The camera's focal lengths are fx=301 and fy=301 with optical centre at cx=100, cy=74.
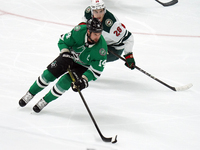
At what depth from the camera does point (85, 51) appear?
101 inches

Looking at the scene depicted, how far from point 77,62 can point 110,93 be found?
2.10ft

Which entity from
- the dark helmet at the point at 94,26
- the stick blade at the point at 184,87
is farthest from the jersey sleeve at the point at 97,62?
the stick blade at the point at 184,87

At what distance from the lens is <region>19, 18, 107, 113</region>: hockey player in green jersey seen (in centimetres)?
241

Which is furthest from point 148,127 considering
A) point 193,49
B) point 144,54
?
point 193,49

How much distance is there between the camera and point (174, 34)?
5.26 meters

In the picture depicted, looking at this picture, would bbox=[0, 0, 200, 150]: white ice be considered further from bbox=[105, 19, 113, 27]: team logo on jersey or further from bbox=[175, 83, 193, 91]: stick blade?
bbox=[105, 19, 113, 27]: team logo on jersey

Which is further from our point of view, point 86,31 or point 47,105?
point 47,105

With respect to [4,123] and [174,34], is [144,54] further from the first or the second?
[4,123]

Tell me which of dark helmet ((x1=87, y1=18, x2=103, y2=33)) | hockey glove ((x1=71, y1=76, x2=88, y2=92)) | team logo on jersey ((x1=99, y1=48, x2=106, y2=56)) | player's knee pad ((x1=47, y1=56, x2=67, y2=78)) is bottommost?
hockey glove ((x1=71, y1=76, x2=88, y2=92))

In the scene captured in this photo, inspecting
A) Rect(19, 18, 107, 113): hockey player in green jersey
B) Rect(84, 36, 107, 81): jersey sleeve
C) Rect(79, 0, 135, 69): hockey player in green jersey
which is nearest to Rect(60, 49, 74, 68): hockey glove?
Rect(19, 18, 107, 113): hockey player in green jersey

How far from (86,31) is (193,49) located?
2579 mm

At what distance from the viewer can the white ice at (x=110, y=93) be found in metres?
2.27

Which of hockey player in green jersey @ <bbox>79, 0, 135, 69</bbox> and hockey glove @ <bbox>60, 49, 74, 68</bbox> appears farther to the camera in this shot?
hockey player in green jersey @ <bbox>79, 0, 135, 69</bbox>

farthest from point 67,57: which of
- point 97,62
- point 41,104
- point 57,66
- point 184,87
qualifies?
point 184,87
